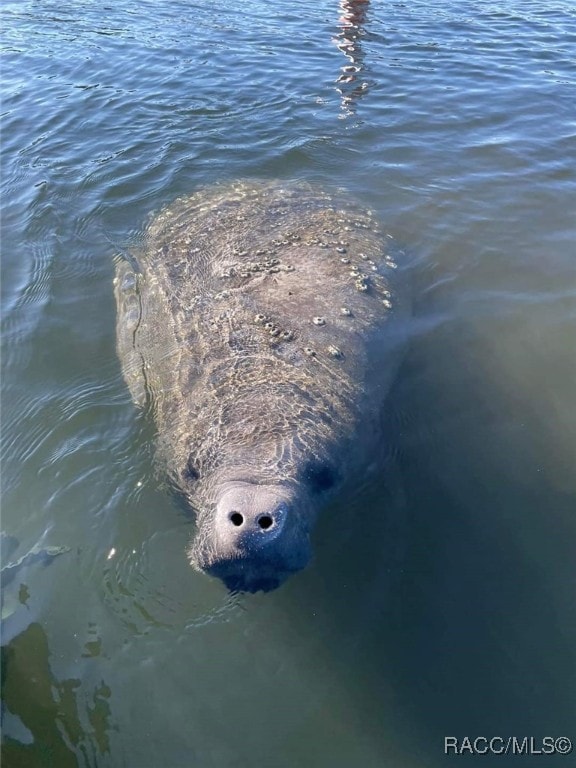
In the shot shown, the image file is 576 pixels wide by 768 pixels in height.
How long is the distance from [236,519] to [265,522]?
18cm

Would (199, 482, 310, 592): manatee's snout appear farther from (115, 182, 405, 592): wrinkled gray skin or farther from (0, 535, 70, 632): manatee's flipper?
(0, 535, 70, 632): manatee's flipper

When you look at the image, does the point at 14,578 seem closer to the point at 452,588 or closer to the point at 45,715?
the point at 45,715

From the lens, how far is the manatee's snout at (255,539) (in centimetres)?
374

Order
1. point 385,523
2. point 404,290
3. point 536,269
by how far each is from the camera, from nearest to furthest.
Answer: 1. point 385,523
2. point 404,290
3. point 536,269

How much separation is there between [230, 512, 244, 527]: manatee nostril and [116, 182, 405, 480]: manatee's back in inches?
36.9

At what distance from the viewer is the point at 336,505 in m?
5.02

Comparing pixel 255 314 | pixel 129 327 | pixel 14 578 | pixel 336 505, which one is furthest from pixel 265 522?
pixel 129 327

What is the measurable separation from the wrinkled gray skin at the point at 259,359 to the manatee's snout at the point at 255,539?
0.03 feet

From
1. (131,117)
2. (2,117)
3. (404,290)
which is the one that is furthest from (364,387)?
(2,117)

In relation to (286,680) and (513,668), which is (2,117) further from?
(513,668)

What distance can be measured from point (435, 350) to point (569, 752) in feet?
12.9

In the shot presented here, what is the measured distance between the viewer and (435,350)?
6707 mm

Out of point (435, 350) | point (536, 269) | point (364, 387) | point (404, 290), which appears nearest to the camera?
point (364, 387)

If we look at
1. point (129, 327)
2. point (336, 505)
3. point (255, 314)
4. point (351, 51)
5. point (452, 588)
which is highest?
point (351, 51)
